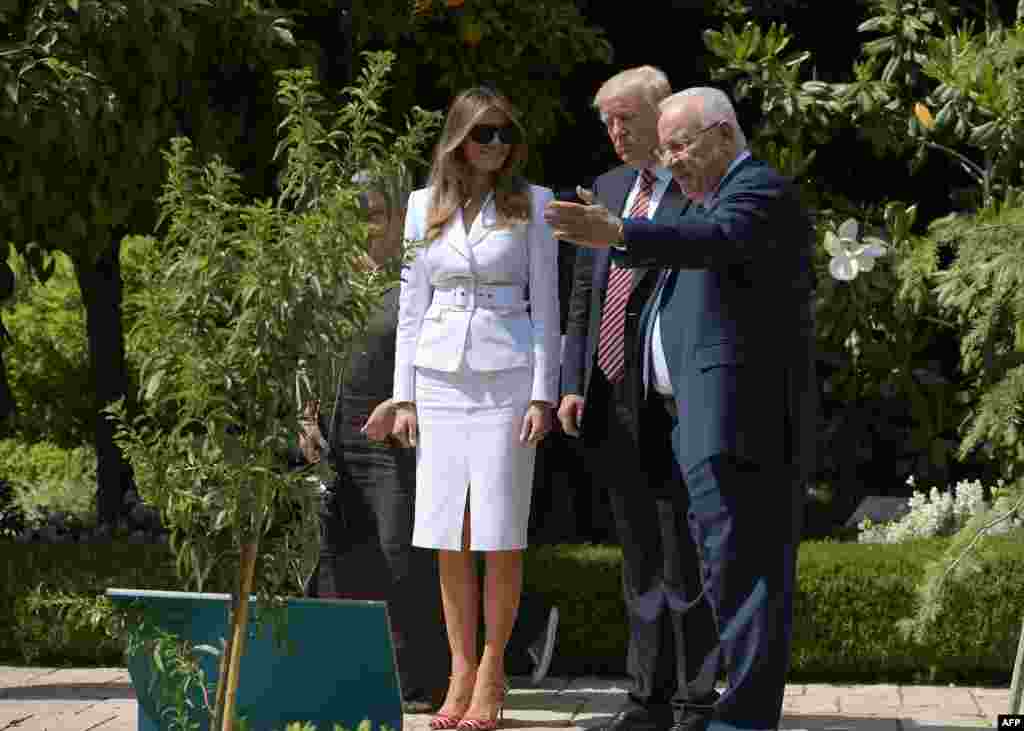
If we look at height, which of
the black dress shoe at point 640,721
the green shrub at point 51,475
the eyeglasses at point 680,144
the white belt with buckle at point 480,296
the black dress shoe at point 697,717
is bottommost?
the green shrub at point 51,475

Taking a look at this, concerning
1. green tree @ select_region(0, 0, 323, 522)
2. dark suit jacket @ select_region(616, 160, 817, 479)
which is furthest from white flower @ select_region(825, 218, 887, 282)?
dark suit jacket @ select_region(616, 160, 817, 479)

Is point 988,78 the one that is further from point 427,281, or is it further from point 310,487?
point 310,487

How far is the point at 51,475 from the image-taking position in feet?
41.3

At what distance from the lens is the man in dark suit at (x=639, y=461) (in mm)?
5176

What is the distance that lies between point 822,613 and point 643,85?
218cm

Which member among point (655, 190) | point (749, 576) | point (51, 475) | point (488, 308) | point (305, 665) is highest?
point (655, 190)

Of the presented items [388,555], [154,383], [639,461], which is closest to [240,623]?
[154,383]

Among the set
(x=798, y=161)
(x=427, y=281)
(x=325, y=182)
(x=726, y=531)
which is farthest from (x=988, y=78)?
(x=325, y=182)

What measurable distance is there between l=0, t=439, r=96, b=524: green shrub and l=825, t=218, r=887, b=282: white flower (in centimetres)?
422

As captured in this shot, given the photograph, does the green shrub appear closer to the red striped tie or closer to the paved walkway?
the paved walkway

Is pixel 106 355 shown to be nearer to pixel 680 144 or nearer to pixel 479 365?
pixel 479 365

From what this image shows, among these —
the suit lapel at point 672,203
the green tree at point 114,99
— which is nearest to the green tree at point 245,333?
the suit lapel at point 672,203

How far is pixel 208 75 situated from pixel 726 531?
3.91 metres

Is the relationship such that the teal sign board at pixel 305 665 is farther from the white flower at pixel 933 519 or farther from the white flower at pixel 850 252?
the white flower at pixel 850 252
